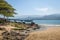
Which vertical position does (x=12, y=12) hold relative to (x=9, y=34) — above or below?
above

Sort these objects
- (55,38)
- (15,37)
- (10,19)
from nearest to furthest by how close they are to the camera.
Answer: (55,38)
(15,37)
(10,19)

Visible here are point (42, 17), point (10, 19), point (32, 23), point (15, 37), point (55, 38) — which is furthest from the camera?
point (32, 23)

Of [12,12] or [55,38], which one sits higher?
[12,12]

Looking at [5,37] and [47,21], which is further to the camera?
[47,21]

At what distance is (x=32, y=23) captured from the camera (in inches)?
523

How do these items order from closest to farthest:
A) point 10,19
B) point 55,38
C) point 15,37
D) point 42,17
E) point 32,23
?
point 55,38 < point 15,37 < point 42,17 < point 10,19 < point 32,23

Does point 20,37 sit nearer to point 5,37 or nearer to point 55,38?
point 5,37

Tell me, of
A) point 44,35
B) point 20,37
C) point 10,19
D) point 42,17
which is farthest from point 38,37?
point 10,19

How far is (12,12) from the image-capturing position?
38.1 feet

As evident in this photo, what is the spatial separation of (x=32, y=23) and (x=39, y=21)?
763 mm

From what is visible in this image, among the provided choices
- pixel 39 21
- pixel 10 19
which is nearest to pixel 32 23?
pixel 39 21

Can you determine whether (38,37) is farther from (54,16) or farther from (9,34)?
(54,16)

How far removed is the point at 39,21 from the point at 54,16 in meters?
1.36

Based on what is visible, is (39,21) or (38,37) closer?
(38,37)
